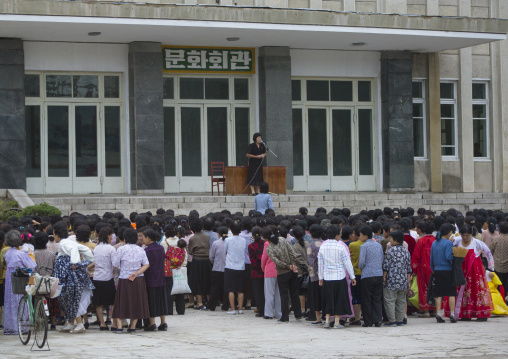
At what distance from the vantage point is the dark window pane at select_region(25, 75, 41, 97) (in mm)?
26750

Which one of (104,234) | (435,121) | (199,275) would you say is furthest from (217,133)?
(104,234)

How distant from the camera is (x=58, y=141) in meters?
27.1

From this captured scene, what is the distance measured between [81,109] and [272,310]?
14059 millimetres

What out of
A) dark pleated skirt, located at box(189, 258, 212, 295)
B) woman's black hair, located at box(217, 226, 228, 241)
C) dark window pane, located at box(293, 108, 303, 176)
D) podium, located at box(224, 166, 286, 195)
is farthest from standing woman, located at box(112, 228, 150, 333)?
dark window pane, located at box(293, 108, 303, 176)

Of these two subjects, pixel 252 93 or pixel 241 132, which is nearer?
pixel 252 93

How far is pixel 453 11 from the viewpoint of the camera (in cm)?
3072

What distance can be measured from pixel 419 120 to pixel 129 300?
19095mm

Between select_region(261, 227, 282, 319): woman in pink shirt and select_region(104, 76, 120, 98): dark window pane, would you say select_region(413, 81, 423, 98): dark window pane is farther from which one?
select_region(261, 227, 282, 319): woman in pink shirt

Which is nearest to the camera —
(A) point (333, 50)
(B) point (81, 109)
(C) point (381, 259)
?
(C) point (381, 259)

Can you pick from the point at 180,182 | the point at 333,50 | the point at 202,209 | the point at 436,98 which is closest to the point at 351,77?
the point at 333,50

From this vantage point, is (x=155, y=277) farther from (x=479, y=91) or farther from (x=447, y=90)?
(x=479, y=91)

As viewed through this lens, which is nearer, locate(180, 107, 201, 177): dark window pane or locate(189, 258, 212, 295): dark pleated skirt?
locate(189, 258, 212, 295): dark pleated skirt

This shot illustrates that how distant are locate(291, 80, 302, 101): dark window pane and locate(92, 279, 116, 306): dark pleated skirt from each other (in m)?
16.6

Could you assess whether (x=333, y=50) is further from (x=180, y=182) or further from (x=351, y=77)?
(x=180, y=182)
